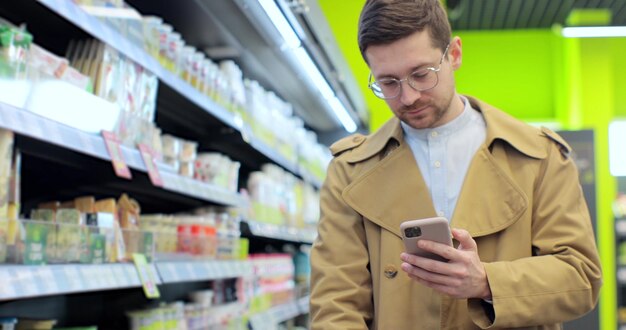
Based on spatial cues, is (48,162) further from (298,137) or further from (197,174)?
(298,137)

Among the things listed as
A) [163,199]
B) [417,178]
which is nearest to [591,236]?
[417,178]

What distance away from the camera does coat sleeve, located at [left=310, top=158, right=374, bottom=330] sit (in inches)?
69.4

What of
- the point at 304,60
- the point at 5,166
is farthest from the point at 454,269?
the point at 304,60

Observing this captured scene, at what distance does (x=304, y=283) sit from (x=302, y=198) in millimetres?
627

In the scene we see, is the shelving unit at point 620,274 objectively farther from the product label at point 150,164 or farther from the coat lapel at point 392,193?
the coat lapel at point 392,193

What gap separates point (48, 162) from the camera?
8.03ft

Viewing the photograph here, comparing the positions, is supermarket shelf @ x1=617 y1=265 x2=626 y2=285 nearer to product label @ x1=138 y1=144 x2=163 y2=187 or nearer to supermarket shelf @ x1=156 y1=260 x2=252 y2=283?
supermarket shelf @ x1=156 y1=260 x2=252 y2=283

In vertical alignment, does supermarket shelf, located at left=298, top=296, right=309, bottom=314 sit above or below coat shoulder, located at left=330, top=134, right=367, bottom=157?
below

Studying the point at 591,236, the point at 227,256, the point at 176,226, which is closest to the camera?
the point at 591,236

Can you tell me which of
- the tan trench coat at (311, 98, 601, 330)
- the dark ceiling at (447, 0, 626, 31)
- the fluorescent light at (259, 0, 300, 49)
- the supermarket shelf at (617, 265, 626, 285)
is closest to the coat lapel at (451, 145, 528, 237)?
the tan trench coat at (311, 98, 601, 330)

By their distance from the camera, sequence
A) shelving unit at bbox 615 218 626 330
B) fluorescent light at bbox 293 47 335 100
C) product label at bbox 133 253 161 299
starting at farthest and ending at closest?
shelving unit at bbox 615 218 626 330, fluorescent light at bbox 293 47 335 100, product label at bbox 133 253 161 299

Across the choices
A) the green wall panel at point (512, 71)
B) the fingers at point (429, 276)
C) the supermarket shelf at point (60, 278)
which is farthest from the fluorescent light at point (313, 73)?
the green wall panel at point (512, 71)

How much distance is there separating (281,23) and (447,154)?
1596 millimetres

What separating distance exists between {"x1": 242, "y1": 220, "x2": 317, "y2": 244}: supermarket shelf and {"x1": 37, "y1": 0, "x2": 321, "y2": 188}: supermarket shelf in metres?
0.38
